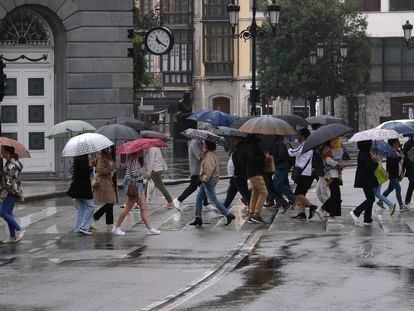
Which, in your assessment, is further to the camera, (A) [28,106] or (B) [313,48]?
(B) [313,48]

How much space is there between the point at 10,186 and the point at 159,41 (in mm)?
15270

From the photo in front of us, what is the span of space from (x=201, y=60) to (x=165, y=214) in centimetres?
5651

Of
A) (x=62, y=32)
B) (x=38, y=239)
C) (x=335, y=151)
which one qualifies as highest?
(x=62, y=32)

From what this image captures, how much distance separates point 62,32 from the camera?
30234 mm

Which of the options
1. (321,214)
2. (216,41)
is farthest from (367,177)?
(216,41)

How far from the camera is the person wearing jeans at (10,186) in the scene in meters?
17.5

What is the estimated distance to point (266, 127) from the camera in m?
19.7

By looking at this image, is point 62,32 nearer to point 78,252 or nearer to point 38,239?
point 38,239

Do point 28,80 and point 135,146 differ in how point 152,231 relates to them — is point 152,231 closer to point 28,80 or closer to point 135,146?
point 135,146

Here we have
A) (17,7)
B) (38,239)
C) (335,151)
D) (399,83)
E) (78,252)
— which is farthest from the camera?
(399,83)

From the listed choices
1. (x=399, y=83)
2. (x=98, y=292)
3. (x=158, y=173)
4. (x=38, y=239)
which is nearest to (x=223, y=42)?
(x=399, y=83)

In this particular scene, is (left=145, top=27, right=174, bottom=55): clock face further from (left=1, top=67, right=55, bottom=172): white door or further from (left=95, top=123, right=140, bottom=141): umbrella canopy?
(left=95, top=123, right=140, bottom=141): umbrella canopy

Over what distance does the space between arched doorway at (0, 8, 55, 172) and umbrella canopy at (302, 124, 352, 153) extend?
12.8 meters

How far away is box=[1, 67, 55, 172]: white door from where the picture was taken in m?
30.3
